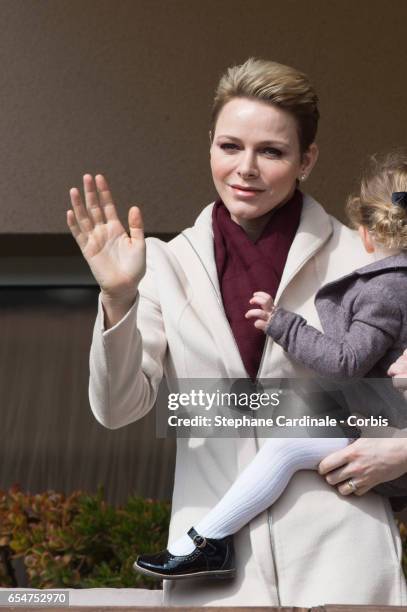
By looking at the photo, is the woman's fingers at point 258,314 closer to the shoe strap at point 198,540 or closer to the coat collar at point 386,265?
the coat collar at point 386,265

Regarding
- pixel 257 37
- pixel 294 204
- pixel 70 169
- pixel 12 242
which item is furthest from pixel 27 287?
pixel 294 204

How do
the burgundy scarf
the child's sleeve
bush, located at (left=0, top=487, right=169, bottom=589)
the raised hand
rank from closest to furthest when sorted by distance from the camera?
the raised hand
the child's sleeve
the burgundy scarf
bush, located at (left=0, top=487, right=169, bottom=589)

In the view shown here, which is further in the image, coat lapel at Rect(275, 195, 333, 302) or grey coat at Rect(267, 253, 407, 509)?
coat lapel at Rect(275, 195, 333, 302)

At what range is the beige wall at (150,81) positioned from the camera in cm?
499

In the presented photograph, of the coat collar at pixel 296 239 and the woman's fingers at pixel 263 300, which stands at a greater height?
the coat collar at pixel 296 239

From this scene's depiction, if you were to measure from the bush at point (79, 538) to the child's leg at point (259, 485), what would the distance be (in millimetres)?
1637

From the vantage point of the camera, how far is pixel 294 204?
9.65 ft

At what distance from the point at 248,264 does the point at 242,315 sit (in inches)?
5.2

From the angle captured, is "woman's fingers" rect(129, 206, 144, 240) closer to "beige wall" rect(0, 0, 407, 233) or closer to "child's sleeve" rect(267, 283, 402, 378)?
"child's sleeve" rect(267, 283, 402, 378)

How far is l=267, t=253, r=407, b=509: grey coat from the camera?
8.75ft

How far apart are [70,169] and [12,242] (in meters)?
0.40

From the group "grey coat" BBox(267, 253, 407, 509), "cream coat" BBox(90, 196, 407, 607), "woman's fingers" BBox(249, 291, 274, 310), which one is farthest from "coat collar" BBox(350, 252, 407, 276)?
"woman's fingers" BBox(249, 291, 274, 310)

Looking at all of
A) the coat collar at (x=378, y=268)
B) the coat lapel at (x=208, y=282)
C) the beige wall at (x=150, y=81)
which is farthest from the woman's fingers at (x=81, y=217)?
the beige wall at (x=150, y=81)

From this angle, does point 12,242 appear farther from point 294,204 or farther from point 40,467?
point 294,204
